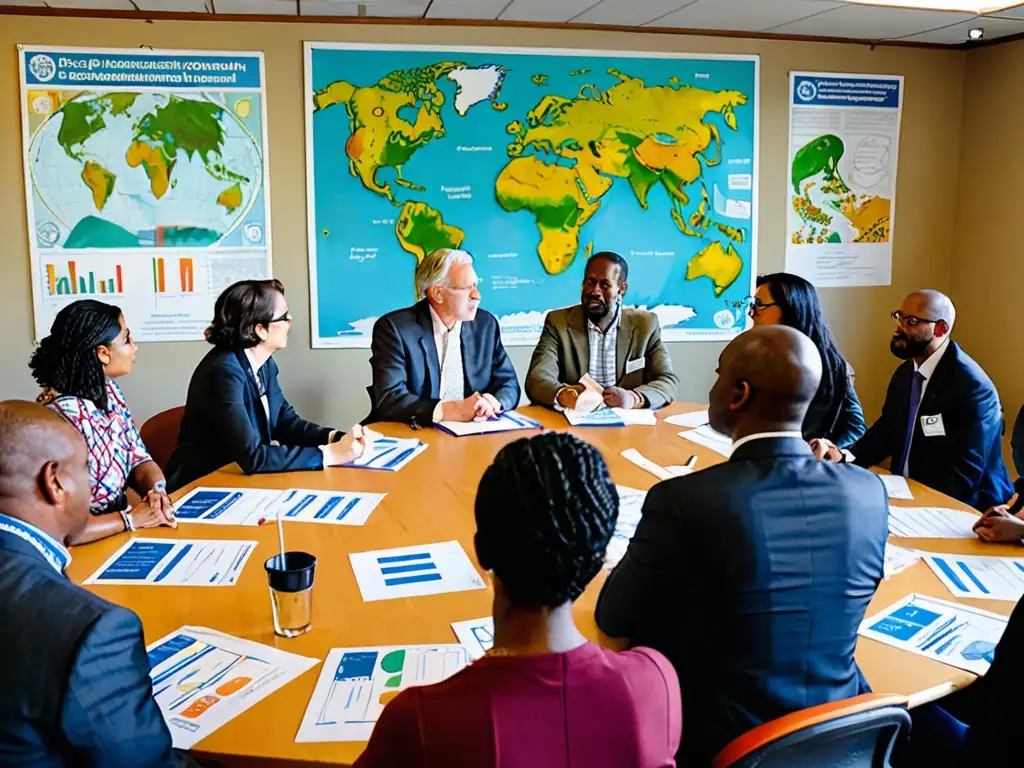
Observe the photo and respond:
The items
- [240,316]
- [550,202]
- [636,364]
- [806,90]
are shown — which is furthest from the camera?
[806,90]

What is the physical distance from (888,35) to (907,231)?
121 centimetres

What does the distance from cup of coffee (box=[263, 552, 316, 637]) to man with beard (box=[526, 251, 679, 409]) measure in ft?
7.17

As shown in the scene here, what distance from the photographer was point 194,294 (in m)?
4.56

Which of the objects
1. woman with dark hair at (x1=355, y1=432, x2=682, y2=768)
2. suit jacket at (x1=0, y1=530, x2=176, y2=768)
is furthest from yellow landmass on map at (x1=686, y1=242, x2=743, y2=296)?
suit jacket at (x1=0, y1=530, x2=176, y2=768)

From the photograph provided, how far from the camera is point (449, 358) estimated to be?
3746mm

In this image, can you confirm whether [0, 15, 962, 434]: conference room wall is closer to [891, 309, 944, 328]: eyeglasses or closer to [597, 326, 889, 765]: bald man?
[891, 309, 944, 328]: eyeglasses

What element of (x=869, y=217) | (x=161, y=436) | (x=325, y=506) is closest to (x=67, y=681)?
(x=325, y=506)

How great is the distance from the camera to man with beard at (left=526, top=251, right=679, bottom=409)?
12.7ft

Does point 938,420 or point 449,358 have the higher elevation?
point 449,358

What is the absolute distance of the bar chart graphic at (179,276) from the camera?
4.50 metres

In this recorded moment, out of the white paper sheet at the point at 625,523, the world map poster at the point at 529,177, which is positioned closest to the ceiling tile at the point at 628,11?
the world map poster at the point at 529,177

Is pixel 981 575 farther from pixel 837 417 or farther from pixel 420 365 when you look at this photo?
pixel 420 365

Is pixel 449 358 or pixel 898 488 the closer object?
pixel 898 488

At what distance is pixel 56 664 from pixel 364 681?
505 millimetres
